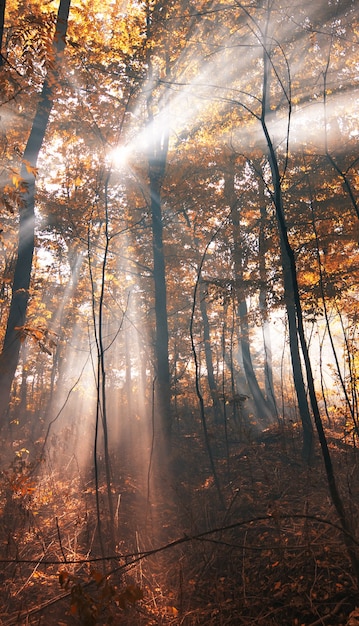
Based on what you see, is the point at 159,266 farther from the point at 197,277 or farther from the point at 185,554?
the point at 185,554

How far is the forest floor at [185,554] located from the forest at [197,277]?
0.09 ft

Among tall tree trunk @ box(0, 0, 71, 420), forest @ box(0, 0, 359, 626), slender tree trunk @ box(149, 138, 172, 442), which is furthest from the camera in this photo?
slender tree trunk @ box(149, 138, 172, 442)

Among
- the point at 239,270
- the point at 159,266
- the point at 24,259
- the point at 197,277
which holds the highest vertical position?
the point at 159,266

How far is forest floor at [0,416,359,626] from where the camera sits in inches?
119

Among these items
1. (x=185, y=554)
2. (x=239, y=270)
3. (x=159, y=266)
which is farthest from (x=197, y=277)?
(x=159, y=266)

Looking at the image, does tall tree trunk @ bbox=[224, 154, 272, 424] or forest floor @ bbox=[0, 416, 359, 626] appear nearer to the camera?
forest floor @ bbox=[0, 416, 359, 626]

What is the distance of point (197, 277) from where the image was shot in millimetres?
6117

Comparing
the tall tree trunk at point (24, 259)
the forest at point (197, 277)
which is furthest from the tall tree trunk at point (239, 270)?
the tall tree trunk at point (24, 259)

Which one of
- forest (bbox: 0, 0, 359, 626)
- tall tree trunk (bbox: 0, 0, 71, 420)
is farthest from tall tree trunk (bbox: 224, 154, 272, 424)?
tall tree trunk (bbox: 0, 0, 71, 420)

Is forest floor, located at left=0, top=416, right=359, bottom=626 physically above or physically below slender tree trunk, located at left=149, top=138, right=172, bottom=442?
below

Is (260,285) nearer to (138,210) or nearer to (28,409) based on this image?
(138,210)

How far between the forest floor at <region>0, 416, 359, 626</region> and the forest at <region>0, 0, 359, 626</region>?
28mm

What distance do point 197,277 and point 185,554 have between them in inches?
154

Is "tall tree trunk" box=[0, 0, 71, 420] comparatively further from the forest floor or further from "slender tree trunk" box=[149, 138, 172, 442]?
"slender tree trunk" box=[149, 138, 172, 442]
